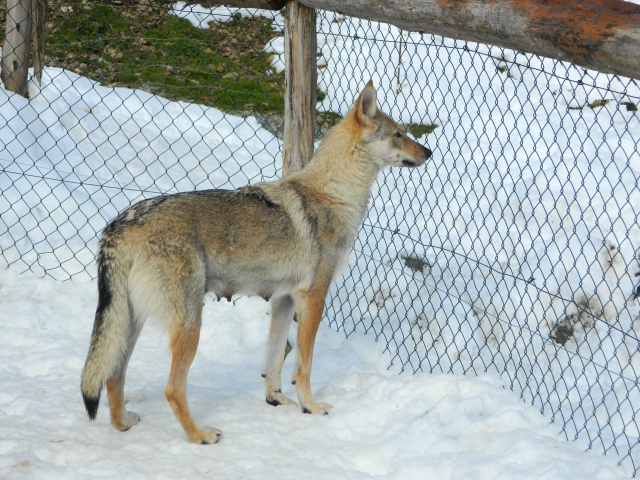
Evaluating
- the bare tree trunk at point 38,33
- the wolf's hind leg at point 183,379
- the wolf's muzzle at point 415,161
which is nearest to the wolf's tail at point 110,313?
the wolf's hind leg at point 183,379

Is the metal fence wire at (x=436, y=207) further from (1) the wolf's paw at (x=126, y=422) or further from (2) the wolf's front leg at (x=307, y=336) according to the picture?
(1) the wolf's paw at (x=126, y=422)

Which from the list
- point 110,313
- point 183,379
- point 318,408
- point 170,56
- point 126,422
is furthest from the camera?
point 170,56

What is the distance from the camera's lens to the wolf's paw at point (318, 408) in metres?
4.30

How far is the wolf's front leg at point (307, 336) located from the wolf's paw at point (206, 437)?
0.63 m

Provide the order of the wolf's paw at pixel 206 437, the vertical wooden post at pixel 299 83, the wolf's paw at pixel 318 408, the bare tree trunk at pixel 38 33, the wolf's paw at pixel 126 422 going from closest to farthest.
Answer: the wolf's paw at pixel 206 437 < the wolf's paw at pixel 126 422 < the wolf's paw at pixel 318 408 < the vertical wooden post at pixel 299 83 < the bare tree trunk at pixel 38 33

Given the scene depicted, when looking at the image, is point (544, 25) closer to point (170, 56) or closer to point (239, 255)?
point (239, 255)

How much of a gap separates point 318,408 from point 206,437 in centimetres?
73

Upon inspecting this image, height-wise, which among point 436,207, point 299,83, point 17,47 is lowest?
point 436,207

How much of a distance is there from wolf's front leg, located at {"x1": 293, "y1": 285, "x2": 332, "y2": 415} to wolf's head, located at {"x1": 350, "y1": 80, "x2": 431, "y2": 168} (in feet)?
2.97

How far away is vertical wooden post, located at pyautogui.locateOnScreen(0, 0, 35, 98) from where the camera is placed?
21.5ft

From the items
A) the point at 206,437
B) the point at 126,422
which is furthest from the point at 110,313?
the point at 206,437

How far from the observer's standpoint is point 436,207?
7035mm

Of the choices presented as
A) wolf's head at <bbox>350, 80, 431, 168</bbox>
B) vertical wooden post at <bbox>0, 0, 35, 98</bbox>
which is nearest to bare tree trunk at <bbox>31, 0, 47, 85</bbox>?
vertical wooden post at <bbox>0, 0, 35, 98</bbox>

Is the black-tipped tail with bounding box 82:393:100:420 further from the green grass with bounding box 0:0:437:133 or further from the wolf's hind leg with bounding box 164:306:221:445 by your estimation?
the green grass with bounding box 0:0:437:133
